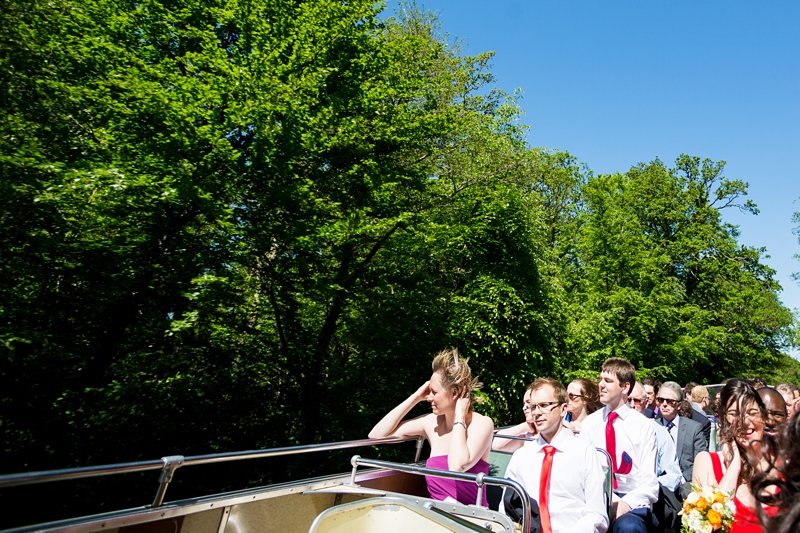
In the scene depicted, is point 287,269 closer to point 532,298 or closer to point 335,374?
point 335,374

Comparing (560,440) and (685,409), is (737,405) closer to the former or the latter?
(560,440)

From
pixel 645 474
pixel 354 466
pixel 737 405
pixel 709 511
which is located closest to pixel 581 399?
pixel 645 474

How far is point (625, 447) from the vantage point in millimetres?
4691

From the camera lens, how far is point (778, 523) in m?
1.15

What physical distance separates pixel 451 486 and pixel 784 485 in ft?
10.1

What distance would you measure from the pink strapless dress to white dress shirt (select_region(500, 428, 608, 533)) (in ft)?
1.48

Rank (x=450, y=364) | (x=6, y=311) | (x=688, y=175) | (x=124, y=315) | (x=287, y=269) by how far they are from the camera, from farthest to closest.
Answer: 1. (x=688, y=175)
2. (x=287, y=269)
3. (x=124, y=315)
4. (x=6, y=311)
5. (x=450, y=364)

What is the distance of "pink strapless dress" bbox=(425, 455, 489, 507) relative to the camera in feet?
13.3

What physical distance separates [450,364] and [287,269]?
6.43 meters

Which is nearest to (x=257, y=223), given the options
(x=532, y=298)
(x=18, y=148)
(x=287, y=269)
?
(x=287, y=269)

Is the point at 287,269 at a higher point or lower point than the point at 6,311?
higher

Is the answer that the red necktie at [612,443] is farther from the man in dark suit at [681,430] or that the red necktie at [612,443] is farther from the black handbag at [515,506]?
the man in dark suit at [681,430]

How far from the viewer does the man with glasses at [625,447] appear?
172 inches

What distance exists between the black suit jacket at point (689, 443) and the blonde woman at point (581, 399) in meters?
1.62
